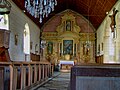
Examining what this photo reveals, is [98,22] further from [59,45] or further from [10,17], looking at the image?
[10,17]

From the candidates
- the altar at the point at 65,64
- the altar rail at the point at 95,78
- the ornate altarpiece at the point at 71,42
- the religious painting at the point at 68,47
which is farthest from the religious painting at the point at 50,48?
the altar rail at the point at 95,78

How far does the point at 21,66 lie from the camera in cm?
582

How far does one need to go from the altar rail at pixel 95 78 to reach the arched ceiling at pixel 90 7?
12959 millimetres

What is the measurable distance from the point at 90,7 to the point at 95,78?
18155 mm

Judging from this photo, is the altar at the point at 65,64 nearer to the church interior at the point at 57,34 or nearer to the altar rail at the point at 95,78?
the church interior at the point at 57,34

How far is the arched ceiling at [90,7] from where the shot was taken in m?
15.9

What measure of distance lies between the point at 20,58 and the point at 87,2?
6.80 metres

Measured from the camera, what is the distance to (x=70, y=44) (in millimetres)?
23438

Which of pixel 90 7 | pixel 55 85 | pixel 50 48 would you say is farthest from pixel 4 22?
pixel 50 48

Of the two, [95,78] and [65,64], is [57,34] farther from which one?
[95,78]

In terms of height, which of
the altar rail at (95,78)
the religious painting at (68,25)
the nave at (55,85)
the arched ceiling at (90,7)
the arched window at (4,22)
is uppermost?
the arched ceiling at (90,7)

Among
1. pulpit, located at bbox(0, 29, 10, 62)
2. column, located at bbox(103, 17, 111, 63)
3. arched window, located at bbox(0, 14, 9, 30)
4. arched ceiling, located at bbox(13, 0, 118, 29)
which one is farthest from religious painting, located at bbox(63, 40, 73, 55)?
pulpit, located at bbox(0, 29, 10, 62)

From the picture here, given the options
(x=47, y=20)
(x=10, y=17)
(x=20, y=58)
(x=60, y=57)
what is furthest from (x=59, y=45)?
(x=10, y=17)

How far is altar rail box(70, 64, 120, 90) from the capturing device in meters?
1.83
